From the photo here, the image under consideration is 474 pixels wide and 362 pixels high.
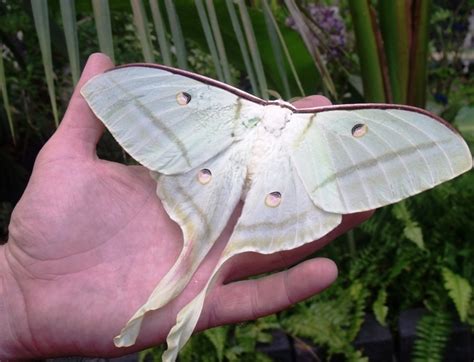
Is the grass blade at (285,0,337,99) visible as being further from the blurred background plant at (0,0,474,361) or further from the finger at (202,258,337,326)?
the finger at (202,258,337,326)

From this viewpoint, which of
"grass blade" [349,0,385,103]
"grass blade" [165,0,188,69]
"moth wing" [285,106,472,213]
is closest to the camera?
"moth wing" [285,106,472,213]

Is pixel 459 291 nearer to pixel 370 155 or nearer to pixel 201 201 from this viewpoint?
pixel 370 155

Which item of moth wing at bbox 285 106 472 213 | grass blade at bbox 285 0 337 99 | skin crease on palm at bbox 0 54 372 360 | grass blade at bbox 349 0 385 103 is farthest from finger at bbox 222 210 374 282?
grass blade at bbox 349 0 385 103

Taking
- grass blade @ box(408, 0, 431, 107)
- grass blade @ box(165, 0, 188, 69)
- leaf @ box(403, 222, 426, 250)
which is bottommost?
leaf @ box(403, 222, 426, 250)

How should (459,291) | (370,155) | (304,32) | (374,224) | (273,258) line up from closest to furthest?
(370,155), (273,258), (304,32), (459,291), (374,224)

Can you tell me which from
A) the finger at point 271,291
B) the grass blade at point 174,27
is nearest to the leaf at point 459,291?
the finger at point 271,291

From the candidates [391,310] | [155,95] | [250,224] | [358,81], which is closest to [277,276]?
[250,224]

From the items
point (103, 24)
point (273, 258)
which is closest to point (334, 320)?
point (273, 258)
